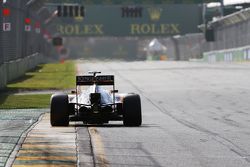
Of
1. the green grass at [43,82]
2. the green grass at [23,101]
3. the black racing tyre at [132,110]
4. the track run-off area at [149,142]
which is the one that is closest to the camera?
the track run-off area at [149,142]

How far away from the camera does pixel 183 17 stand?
11712 cm

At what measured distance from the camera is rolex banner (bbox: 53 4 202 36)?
11750 cm

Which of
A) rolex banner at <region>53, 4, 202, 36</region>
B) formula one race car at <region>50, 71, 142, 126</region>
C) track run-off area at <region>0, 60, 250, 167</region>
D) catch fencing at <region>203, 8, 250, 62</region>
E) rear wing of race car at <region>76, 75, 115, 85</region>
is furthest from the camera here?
rolex banner at <region>53, 4, 202, 36</region>

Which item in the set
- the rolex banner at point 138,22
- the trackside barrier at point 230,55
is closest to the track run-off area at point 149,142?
the trackside barrier at point 230,55

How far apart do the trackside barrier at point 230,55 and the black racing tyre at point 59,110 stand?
178 ft

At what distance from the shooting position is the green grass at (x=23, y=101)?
82.2 feet

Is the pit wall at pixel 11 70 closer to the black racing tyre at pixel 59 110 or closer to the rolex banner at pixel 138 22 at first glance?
the black racing tyre at pixel 59 110

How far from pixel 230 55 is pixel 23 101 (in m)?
56.8

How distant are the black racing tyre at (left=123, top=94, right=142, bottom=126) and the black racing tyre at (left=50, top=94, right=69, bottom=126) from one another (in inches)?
46.9

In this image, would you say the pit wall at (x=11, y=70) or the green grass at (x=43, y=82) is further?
the green grass at (x=43, y=82)

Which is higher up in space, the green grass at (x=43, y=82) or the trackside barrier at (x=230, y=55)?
the trackside barrier at (x=230, y=55)

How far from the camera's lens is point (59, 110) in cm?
1694

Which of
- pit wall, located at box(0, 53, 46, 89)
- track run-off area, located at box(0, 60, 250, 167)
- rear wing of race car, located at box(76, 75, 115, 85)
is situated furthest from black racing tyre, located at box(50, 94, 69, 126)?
pit wall, located at box(0, 53, 46, 89)

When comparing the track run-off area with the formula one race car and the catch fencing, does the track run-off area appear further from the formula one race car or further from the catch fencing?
the catch fencing
